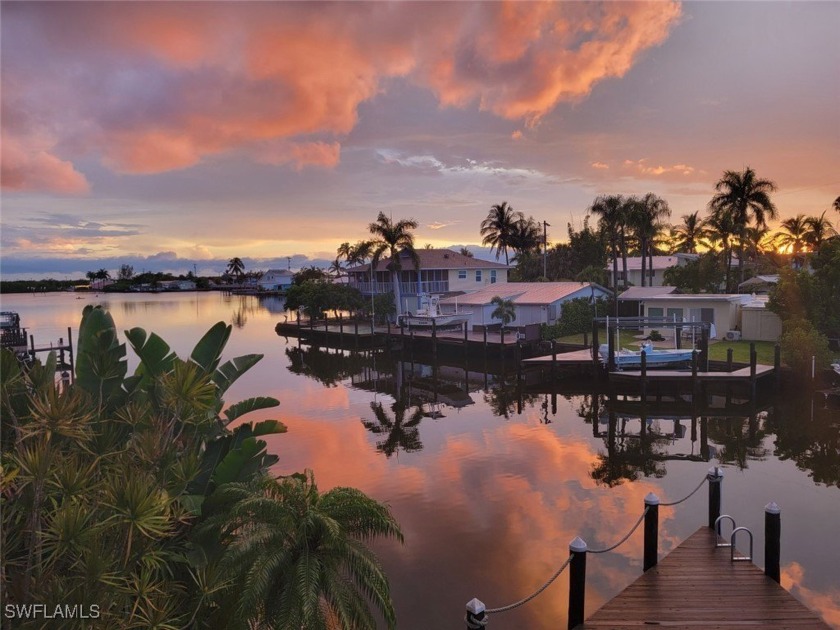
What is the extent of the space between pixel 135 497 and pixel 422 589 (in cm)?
1067

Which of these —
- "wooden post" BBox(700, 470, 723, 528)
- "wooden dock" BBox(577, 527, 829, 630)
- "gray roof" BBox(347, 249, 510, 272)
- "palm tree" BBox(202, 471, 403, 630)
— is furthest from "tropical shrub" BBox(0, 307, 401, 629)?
"gray roof" BBox(347, 249, 510, 272)

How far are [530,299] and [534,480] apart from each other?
109 feet

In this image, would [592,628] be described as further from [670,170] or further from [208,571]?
[670,170]

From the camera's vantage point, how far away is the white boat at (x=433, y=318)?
5697cm

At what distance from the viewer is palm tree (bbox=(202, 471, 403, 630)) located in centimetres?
775

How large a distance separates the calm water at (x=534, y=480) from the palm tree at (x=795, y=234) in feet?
165

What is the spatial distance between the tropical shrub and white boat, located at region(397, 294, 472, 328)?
4573 cm

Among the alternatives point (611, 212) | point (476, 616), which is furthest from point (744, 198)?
point (476, 616)

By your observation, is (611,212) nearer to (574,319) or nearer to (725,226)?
(725,226)

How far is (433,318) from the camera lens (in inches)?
2222

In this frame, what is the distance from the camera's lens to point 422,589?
14289 mm

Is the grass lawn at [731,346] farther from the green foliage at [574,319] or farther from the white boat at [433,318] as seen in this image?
the white boat at [433,318]

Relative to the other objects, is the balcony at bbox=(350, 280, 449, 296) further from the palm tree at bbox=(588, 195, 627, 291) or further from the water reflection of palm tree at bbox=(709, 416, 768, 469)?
the water reflection of palm tree at bbox=(709, 416, 768, 469)

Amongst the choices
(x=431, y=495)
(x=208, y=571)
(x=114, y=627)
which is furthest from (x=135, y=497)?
(x=431, y=495)
